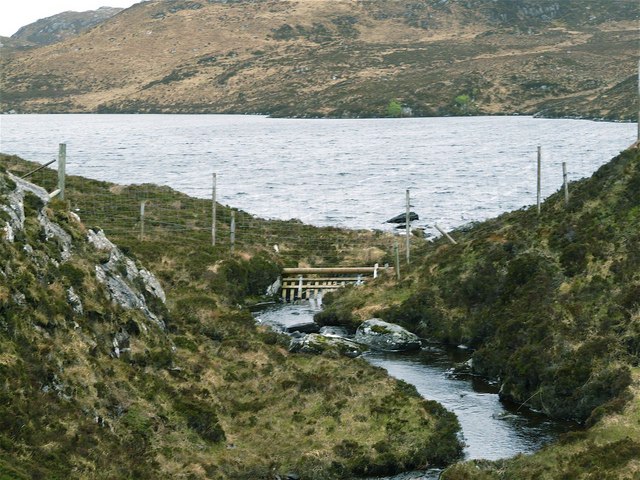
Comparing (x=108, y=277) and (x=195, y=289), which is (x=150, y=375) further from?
(x=195, y=289)

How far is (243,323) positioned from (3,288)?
16.0m

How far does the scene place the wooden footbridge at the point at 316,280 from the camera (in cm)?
5003

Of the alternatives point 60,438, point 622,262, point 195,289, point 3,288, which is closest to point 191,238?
point 195,289

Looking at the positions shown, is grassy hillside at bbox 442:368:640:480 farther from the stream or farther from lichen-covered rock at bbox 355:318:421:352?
lichen-covered rock at bbox 355:318:421:352

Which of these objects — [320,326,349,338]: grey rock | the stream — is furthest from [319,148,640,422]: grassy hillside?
[320,326,349,338]: grey rock

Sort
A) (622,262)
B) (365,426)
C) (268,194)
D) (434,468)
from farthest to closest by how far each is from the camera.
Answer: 1. (268,194)
2. (622,262)
3. (365,426)
4. (434,468)

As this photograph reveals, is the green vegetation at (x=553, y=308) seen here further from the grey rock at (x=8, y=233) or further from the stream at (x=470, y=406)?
the grey rock at (x=8, y=233)

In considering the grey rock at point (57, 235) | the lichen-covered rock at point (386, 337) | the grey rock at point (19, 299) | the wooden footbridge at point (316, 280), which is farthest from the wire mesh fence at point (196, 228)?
the grey rock at point (19, 299)

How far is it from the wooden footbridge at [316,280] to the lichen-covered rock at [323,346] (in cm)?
1209

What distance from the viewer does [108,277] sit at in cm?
3016

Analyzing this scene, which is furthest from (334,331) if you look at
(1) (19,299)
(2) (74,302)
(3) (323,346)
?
(1) (19,299)

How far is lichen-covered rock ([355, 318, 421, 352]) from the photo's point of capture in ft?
125

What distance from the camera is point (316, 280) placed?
50.8 m

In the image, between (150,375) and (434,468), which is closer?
(434,468)
